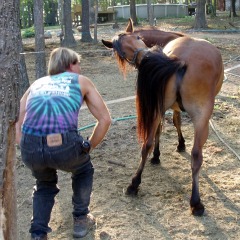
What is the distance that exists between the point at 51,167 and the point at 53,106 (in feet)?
1.38

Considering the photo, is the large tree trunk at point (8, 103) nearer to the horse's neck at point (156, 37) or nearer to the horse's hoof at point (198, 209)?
the horse's hoof at point (198, 209)

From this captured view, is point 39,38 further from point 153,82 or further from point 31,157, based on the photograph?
point 31,157

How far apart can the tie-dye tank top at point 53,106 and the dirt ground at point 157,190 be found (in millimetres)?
952

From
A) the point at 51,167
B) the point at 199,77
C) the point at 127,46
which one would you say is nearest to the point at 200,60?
the point at 199,77

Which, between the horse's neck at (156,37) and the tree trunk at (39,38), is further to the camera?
the tree trunk at (39,38)

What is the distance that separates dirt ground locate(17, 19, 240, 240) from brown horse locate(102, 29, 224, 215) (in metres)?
0.26

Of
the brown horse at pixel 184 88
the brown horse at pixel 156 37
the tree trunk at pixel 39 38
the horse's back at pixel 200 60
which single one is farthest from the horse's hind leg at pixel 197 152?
the tree trunk at pixel 39 38

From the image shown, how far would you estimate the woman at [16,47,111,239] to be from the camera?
2746 mm

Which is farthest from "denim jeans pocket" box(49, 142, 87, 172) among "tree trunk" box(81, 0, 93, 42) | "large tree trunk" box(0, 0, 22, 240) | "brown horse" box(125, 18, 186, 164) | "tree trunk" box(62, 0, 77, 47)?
"tree trunk" box(81, 0, 93, 42)

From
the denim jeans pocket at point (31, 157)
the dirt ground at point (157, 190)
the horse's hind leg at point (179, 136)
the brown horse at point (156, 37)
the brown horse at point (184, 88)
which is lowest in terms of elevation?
the dirt ground at point (157, 190)

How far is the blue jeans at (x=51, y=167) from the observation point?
275 centimetres

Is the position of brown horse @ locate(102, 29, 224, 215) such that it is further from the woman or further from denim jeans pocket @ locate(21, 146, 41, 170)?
denim jeans pocket @ locate(21, 146, 41, 170)

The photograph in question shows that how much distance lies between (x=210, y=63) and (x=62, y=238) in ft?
6.30

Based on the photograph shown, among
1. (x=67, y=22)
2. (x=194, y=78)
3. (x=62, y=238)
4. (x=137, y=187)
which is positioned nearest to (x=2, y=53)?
(x=62, y=238)
